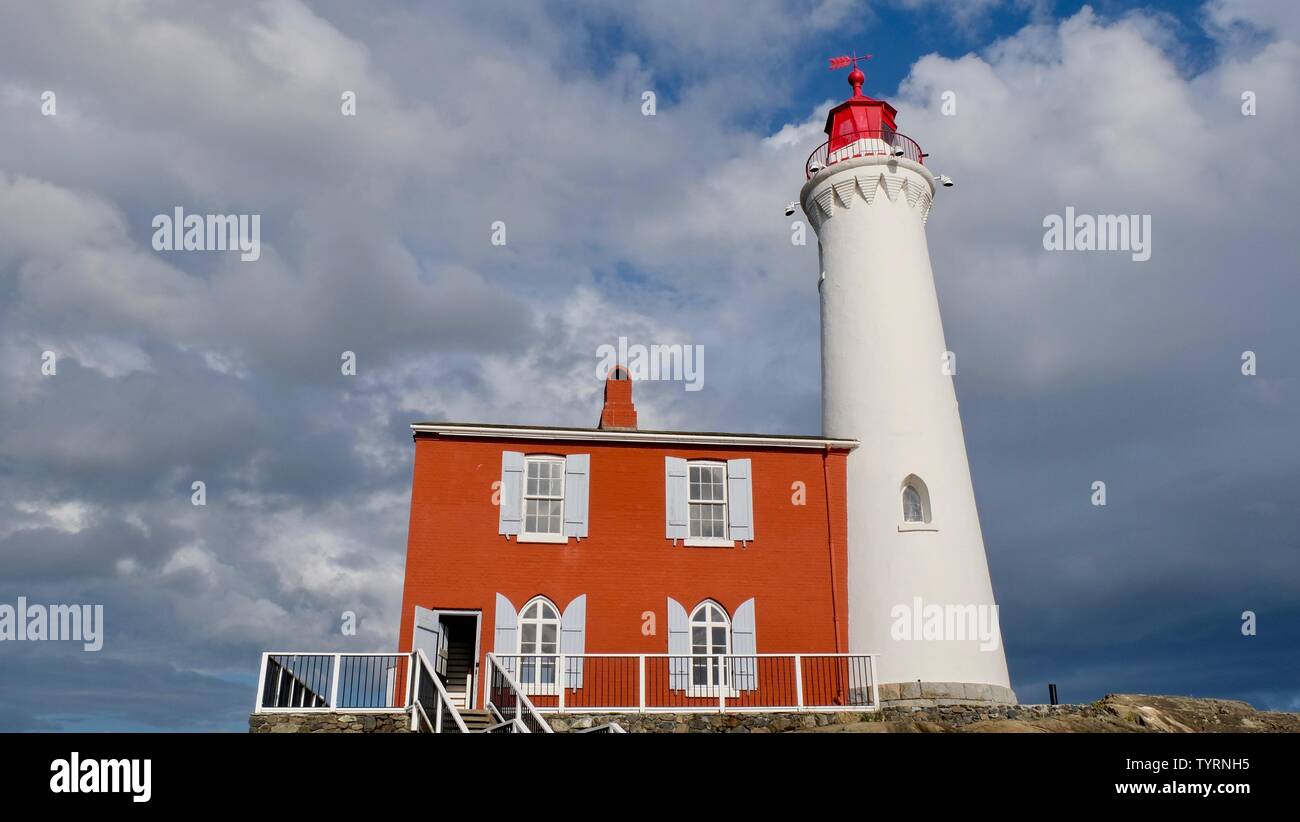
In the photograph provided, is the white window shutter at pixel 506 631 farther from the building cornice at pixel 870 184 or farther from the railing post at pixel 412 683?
the building cornice at pixel 870 184

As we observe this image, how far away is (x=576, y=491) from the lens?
20.9 m

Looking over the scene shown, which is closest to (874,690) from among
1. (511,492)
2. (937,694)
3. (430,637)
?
(937,694)

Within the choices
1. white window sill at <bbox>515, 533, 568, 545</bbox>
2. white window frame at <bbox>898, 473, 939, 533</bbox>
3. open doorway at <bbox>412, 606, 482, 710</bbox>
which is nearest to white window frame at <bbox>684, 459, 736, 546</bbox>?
white window sill at <bbox>515, 533, 568, 545</bbox>

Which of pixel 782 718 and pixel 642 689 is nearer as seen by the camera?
pixel 782 718

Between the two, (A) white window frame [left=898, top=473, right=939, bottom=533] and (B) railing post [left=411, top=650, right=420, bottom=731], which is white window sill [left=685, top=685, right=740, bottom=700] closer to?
(A) white window frame [left=898, top=473, right=939, bottom=533]

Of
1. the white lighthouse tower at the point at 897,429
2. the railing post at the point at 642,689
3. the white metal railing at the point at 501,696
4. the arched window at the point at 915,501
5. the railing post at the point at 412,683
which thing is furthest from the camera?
the arched window at the point at 915,501

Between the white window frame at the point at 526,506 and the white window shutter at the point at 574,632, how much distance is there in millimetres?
1364

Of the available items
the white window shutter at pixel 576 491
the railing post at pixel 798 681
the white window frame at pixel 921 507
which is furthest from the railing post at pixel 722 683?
the white window frame at pixel 921 507

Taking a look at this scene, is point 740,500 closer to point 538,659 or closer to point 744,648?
point 744,648

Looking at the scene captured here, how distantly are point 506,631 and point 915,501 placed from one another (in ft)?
30.3

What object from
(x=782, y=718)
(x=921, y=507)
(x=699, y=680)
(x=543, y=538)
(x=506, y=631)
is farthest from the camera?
(x=921, y=507)

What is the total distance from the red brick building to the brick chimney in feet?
5.30

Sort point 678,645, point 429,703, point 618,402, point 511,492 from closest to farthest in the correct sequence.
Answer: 1. point 429,703
2. point 678,645
3. point 511,492
4. point 618,402

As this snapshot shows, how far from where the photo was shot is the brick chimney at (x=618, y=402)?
2305 centimetres
